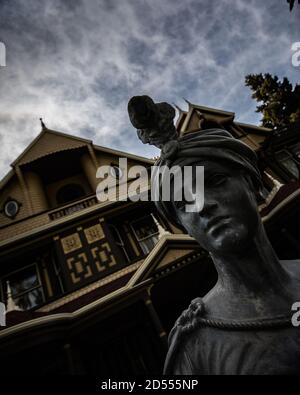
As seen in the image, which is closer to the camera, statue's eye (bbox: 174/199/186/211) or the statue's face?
the statue's face

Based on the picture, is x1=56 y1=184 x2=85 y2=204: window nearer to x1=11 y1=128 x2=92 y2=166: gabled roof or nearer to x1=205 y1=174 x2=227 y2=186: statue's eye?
x1=11 y1=128 x2=92 y2=166: gabled roof

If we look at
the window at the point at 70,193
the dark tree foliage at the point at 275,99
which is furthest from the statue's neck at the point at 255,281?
the dark tree foliage at the point at 275,99

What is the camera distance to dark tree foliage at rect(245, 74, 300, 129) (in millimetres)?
19891

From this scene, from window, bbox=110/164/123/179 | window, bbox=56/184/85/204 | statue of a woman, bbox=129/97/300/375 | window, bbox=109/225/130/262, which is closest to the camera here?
statue of a woman, bbox=129/97/300/375

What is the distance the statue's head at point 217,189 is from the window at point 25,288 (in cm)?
953

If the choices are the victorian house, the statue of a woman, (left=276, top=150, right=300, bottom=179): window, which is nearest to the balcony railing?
the victorian house

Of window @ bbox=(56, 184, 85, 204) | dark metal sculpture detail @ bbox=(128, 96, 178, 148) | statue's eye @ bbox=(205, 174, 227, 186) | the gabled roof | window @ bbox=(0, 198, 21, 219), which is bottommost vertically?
statue's eye @ bbox=(205, 174, 227, 186)

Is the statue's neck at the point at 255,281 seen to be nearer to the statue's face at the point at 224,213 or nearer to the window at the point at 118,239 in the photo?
the statue's face at the point at 224,213

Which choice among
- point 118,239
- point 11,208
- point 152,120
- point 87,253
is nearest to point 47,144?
point 11,208

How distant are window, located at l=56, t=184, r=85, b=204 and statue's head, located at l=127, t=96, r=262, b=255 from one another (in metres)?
12.0

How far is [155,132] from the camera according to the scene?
55.4 inches

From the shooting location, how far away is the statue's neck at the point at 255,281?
113cm

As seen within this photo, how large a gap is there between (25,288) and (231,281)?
33.7ft
